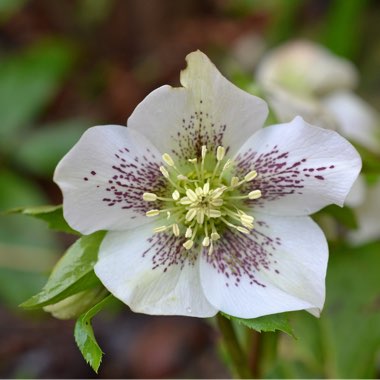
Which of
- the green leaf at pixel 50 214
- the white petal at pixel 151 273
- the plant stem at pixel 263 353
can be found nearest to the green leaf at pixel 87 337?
the white petal at pixel 151 273

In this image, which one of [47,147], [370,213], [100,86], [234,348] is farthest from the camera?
[100,86]

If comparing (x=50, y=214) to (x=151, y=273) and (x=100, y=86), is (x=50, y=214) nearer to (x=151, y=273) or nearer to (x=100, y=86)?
(x=151, y=273)

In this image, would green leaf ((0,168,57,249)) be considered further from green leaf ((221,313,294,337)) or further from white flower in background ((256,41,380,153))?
green leaf ((221,313,294,337))

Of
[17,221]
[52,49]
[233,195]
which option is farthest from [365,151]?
[52,49]

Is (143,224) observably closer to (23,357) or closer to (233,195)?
(233,195)

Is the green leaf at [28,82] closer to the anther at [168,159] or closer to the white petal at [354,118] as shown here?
the white petal at [354,118]

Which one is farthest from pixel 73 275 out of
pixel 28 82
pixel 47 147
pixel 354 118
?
pixel 28 82

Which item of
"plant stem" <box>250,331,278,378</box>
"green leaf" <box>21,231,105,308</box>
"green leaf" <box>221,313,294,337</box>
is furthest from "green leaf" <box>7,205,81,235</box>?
"plant stem" <box>250,331,278,378</box>
